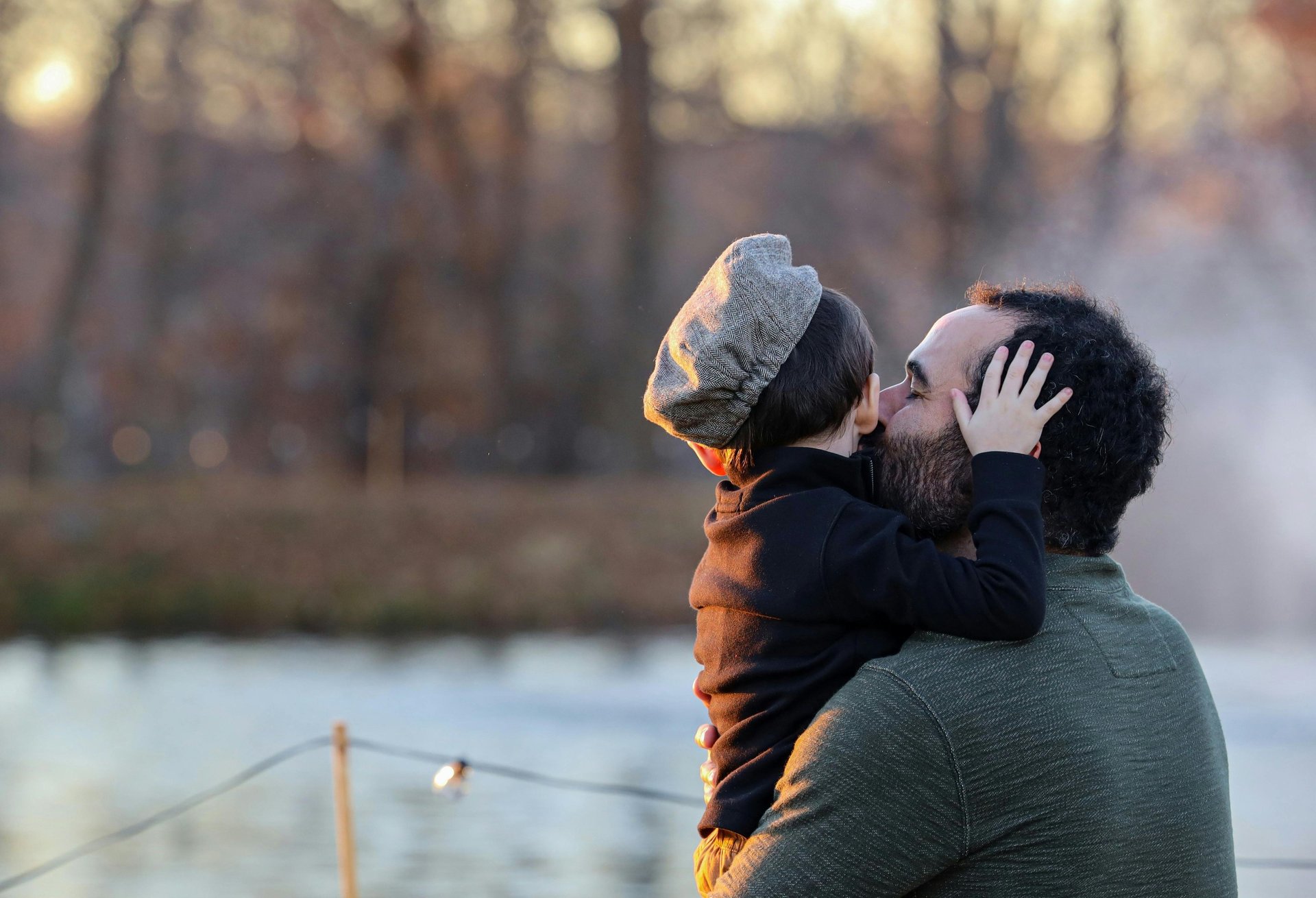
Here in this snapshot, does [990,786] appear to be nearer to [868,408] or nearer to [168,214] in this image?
[868,408]

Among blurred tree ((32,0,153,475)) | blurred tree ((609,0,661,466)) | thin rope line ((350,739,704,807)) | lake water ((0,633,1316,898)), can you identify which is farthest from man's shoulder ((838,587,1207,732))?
blurred tree ((32,0,153,475))

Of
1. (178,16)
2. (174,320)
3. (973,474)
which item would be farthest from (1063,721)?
(174,320)

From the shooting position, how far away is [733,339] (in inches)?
75.0

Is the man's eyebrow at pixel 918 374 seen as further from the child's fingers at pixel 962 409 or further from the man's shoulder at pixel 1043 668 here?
the man's shoulder at pixel 1043 668

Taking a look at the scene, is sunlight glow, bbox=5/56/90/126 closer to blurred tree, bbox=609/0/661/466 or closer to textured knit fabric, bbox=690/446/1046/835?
blurred tree, bbox=609/0/661/466

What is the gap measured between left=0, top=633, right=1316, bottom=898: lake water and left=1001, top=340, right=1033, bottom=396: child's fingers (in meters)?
5.30

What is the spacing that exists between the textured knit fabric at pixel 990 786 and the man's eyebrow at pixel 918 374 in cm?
38

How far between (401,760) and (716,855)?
367 inches

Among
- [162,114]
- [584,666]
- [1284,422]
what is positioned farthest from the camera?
[162,114]

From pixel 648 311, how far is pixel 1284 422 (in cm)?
894

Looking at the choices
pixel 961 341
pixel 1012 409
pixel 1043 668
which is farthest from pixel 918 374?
pixel 1043 668

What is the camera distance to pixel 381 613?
1758cm

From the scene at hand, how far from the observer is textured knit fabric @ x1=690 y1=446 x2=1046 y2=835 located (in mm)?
1750

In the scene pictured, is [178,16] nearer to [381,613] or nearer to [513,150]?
[513,150]
